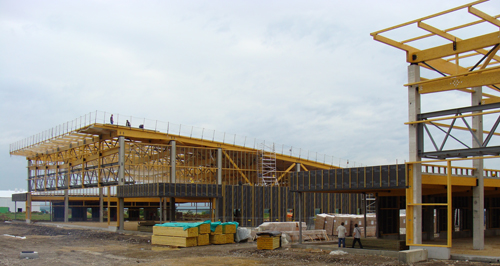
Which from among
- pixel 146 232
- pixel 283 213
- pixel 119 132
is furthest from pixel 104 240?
pixel 283 213

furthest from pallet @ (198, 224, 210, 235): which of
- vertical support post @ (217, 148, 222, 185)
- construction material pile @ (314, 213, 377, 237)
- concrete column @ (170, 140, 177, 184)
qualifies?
vertical support post @ (217, 148, 222, 185)

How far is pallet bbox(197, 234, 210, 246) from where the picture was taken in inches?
1121

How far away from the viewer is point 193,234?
28.0m

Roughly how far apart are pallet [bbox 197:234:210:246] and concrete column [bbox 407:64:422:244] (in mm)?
13045

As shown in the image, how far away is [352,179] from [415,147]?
3.61 metres

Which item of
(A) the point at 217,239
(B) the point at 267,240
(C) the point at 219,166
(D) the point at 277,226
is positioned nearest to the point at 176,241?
(A) the point at 217,239

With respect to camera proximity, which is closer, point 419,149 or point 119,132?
point 419,149

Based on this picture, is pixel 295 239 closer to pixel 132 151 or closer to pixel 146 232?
pixel 146 232

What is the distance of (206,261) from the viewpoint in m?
21.0

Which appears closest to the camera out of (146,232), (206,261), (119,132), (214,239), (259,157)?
(206,261)

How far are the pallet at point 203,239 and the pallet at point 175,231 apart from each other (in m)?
0.50

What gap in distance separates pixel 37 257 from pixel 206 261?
8484mm

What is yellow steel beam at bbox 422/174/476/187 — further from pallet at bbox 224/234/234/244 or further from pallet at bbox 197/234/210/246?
pallet at bbox 197/234/210/246

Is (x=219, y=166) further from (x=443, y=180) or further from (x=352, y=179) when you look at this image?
(x=443, y=180)
